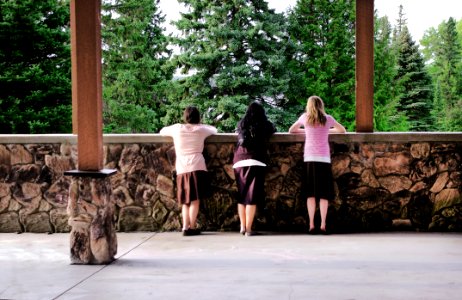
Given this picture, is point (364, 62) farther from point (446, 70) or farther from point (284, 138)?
point (446, 70)

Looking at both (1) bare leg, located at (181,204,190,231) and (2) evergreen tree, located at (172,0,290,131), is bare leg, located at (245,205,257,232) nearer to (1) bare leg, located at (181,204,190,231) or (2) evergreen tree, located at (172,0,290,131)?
(1) bare leg, located at (181,204,190,231)

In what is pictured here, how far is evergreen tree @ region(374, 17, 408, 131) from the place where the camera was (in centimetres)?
3281

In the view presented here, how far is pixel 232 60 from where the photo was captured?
26.6m

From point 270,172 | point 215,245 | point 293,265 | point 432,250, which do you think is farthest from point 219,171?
point 432,250

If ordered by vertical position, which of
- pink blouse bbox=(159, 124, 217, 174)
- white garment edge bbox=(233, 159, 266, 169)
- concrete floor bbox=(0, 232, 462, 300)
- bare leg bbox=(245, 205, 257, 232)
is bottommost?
concrete floor bbox=(0, 232, 462, 300)

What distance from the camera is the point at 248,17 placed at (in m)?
26.6

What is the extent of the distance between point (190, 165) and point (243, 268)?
1.80 m

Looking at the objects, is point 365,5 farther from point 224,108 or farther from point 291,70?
point 291,70

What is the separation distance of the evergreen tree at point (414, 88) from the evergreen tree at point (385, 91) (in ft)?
2.53

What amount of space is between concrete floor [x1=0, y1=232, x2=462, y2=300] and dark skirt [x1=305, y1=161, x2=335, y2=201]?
1.52ft

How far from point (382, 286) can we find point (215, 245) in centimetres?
204

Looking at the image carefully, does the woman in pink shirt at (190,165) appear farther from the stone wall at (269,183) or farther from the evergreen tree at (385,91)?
the evergreen tree at (385,91)

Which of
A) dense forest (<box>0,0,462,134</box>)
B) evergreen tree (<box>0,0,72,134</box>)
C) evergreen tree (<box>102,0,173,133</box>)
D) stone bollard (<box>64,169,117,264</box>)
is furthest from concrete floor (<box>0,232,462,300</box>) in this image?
evergreen tree (<box>102,0,173,133</box>)

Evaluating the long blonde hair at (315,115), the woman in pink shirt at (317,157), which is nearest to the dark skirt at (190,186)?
the woman in pink shirt at (317,157)
